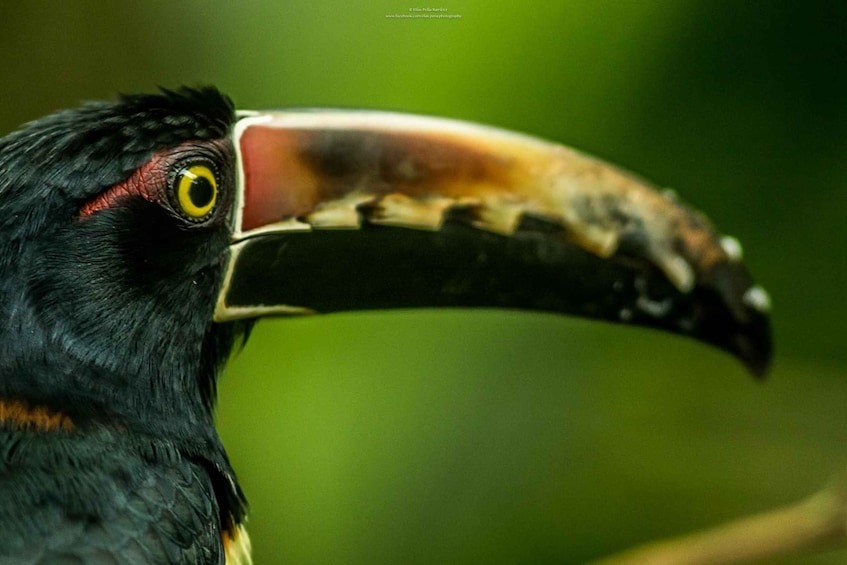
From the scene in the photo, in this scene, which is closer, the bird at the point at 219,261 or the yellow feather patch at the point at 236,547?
the bird at the point at 219,261

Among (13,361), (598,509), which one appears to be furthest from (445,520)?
(13,361)

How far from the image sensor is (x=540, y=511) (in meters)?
2.45

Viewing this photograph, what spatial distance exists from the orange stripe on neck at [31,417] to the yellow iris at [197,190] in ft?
0.86

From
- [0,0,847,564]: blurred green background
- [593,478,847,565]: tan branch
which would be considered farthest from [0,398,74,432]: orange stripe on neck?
[0,0,847,564]: blurred green background

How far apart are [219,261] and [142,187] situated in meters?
0.14

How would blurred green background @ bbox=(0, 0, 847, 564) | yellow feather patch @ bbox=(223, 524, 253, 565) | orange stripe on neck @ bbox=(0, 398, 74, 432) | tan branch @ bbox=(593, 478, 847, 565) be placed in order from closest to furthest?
orange stripe on neck @ bbox=(0, 398, 74, 432) → yellow feather patch @ bbox=(223, 524, 253, 565) → tan branch @ bbox=(593, 478, 847, 565) → blurred green background @ bbox=(0, 0, 847, 564)

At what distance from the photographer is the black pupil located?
122 centimetres

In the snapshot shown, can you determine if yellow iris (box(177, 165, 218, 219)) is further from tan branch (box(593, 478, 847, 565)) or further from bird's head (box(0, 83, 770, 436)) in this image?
tan branch (box(593, 478, 847, 565))

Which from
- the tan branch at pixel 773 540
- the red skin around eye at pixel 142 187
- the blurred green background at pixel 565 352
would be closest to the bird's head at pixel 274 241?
the red skin around eye at pixel 142 187

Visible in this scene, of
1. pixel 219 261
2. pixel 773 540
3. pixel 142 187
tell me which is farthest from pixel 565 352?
pixel 142 187

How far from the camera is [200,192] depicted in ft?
4.01

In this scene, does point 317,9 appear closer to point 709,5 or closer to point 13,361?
point 709,5

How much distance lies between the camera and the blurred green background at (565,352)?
7.84 feet

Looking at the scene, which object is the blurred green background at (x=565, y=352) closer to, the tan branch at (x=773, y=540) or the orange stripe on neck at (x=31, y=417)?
the tan branch at (x=773, y=540)
